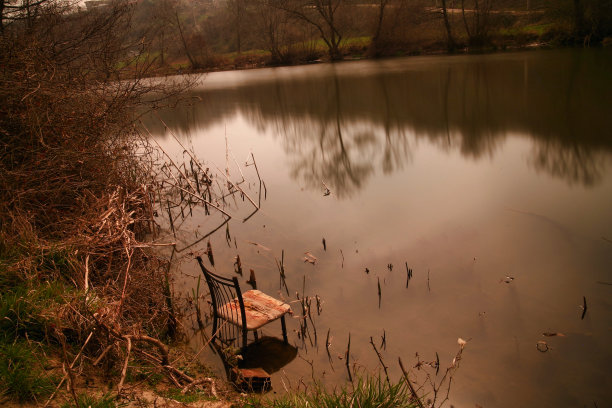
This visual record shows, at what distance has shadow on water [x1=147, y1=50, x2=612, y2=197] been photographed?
9406mm

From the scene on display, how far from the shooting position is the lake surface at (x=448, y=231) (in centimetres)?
392

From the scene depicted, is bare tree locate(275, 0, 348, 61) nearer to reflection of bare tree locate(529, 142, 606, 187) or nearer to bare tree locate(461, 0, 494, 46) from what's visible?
bare tree locate(461, 0, 494, 46)

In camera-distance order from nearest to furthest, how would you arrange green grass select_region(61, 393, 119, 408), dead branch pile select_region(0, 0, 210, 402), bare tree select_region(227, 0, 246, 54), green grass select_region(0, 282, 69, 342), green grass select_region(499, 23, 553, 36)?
green grass select_region(61, 393, 119, 408) < green grass select_region(0, 282, 69, 342) < dead branch pile select_region(0, 0, 210, 402) < green grass select_region(499, 23, 553, 36) < bare tree select_region(227, 0, 246, 54)

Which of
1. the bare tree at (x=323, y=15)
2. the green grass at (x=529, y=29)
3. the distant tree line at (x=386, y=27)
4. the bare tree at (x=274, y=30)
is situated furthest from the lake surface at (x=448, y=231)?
the bare tree at (x=274, y=30)

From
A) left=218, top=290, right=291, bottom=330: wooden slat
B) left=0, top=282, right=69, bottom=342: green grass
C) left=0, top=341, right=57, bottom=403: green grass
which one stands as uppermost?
left=0, top=282, right=69, bottom=342: green grass

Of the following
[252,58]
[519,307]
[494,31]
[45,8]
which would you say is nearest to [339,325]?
[519,307]

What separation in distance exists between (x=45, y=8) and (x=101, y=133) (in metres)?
2.40

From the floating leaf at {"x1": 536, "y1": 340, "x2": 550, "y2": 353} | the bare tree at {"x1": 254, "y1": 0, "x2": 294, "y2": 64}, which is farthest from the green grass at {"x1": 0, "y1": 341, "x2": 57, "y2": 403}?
the bare tree at {"x1": 254, "y1": 0, "x2": 294, "y2": 64}

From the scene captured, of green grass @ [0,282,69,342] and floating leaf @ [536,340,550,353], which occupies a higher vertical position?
green grass @ [0,282,69,342]

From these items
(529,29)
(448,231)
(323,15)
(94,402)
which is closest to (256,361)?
(94,402)

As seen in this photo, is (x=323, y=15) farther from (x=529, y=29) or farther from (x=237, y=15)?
(x=529, y=29)

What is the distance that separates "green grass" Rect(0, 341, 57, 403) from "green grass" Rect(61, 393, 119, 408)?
0.62 feet

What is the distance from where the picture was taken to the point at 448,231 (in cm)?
627

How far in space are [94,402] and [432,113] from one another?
11976 millimetres
